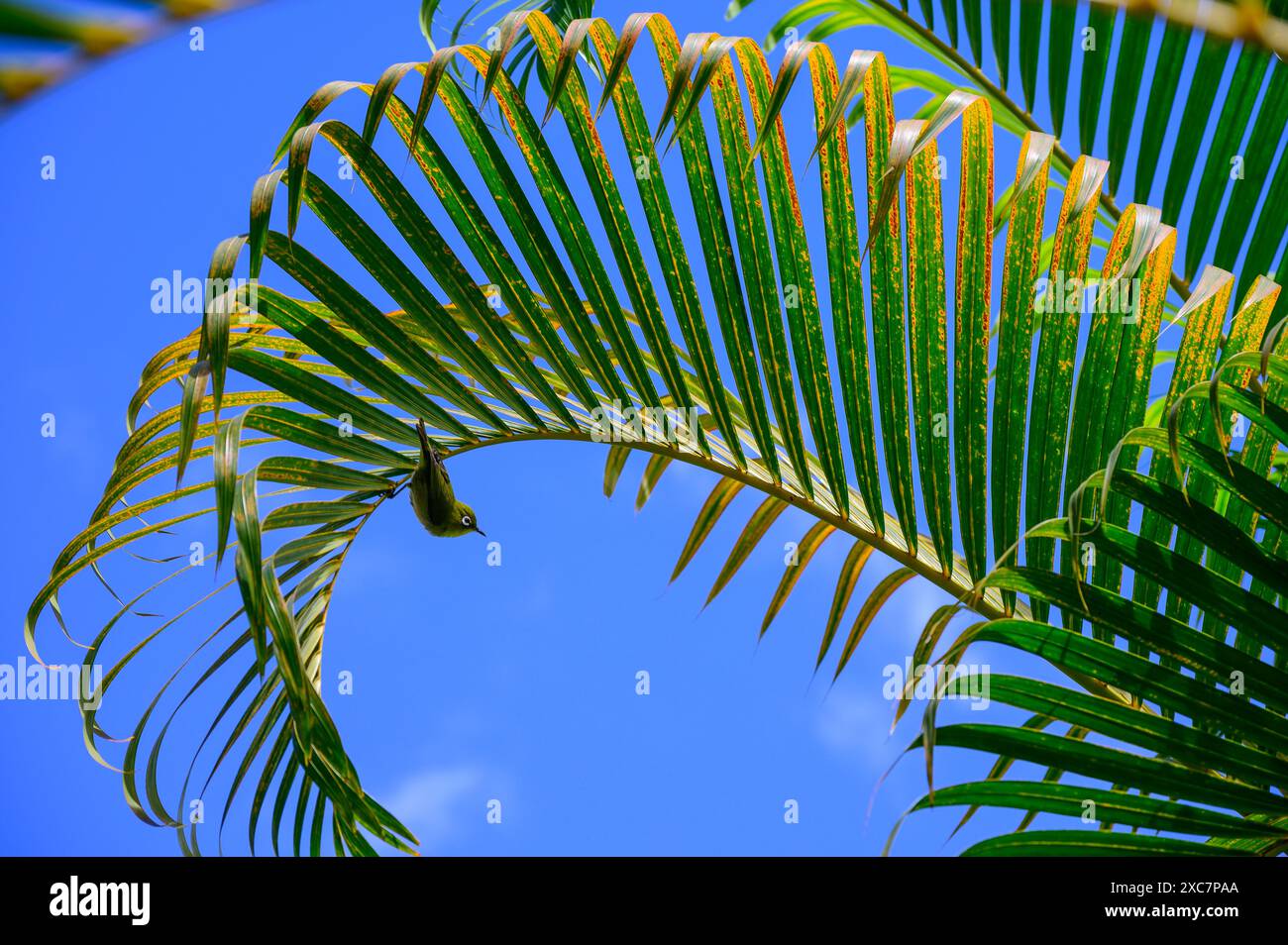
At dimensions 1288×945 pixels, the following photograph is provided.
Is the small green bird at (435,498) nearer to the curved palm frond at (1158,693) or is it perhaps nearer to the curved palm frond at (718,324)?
the curved palm frond at (718,324)

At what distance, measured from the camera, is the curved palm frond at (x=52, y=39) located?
33 cm

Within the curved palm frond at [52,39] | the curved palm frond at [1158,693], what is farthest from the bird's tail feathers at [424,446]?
the curved palm frond at [52,39]

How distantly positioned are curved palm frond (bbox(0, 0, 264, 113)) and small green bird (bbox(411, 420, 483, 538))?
93cm

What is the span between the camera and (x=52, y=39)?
351 mm

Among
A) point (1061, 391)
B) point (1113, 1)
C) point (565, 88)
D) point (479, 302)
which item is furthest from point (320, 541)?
point (1113, 1)

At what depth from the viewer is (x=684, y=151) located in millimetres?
1343

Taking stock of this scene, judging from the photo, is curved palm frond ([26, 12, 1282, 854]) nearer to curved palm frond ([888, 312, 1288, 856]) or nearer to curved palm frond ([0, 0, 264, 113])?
curved palm frond ([888, 312, 1288, 856])

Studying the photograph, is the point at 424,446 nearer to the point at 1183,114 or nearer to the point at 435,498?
the point at 435,498

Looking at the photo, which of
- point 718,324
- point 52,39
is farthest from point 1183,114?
point 52,39

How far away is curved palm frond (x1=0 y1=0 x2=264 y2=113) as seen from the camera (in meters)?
0.33

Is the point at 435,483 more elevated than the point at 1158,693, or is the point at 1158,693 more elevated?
the point at 435,483

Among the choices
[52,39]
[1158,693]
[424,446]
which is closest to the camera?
[52,39]

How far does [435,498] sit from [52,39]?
1.03 meters

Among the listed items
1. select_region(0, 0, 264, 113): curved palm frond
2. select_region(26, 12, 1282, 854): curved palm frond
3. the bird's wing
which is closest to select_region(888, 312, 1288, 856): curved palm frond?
select_region(26, 12, 1282, 854): curved palm frond
